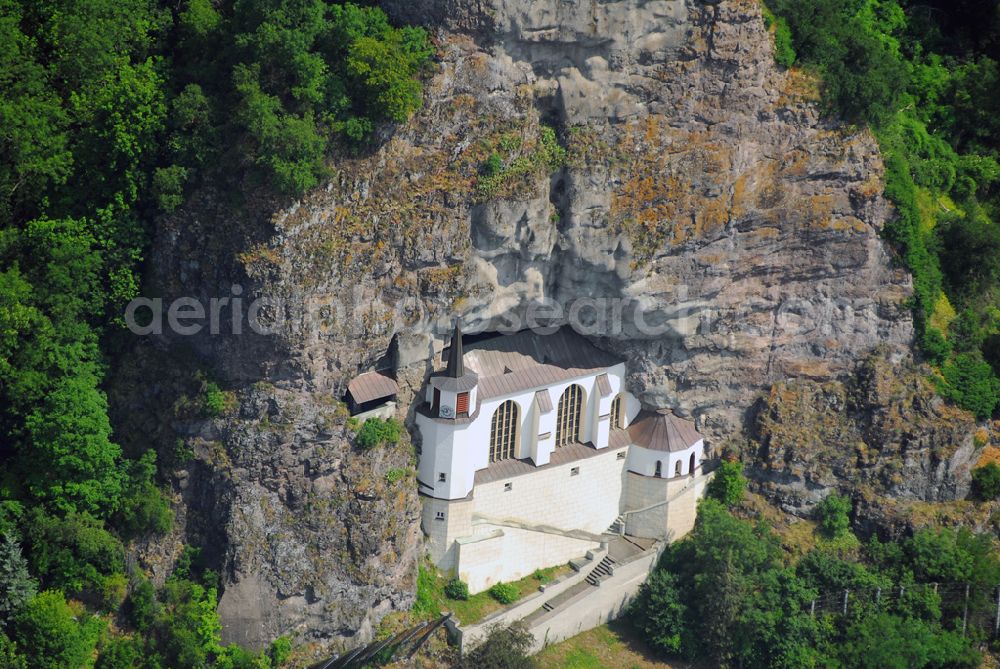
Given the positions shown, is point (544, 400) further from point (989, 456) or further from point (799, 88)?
point (989, 456)

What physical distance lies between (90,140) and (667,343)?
94.1 feet

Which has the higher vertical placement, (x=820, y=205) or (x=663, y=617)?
(x=820, y=205)

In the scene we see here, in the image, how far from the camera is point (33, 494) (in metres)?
72.5

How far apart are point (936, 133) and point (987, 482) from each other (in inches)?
773

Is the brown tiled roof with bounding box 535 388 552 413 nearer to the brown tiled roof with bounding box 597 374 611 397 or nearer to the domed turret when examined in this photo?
the brown tiled roof with bounding box 597 374 611 397

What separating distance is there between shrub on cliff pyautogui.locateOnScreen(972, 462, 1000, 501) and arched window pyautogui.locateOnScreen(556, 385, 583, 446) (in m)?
20.3

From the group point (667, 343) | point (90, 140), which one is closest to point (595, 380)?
point (667, 343)

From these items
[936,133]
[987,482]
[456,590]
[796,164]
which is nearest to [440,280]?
[456,590]

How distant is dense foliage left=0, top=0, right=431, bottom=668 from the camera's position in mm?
70688

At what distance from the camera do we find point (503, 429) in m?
79.8

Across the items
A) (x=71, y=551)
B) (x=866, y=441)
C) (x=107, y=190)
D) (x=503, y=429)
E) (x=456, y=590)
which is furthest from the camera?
(x=866, y=441)

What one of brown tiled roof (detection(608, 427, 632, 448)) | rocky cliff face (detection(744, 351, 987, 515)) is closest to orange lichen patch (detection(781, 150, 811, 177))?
rocky cliff face (detection(744, 351, 987, 515))

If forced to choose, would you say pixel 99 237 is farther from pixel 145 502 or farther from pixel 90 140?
pixel 145 502

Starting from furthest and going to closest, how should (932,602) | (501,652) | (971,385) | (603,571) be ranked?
(971,385), (603,571), (932,602), (501,652)
